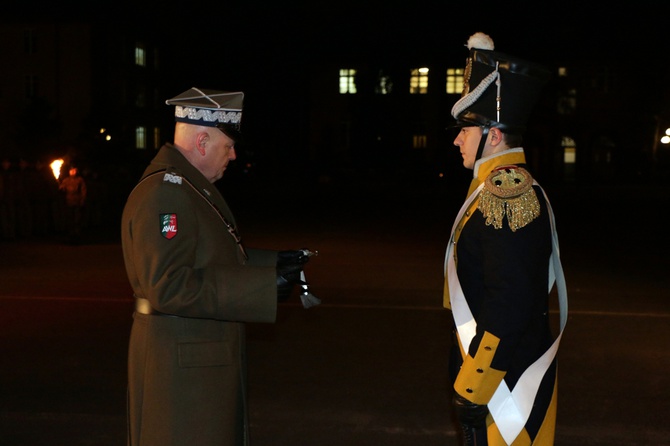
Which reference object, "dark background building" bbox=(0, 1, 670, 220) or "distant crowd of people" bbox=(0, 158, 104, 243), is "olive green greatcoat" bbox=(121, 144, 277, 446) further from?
"dark background building" bbox=(0, 1, 670, 220)

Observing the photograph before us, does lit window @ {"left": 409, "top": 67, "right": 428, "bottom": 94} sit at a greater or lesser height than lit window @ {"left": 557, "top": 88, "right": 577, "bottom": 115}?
greater

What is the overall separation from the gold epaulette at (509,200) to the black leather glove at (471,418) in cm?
66

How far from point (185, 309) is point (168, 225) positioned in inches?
12.8

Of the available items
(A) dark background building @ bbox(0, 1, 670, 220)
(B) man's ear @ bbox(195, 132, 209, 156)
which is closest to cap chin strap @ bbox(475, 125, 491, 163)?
(B) man's ear @ bbox(195, 132, 209, 156)

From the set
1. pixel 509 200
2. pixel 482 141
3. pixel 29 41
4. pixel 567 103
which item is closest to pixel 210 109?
pixel 482 141

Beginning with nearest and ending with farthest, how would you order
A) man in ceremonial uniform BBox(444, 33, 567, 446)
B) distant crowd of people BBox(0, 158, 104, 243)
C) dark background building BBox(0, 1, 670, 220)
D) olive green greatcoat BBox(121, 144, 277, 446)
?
man in ceremonial uniform BBox(444, 33, 567, 446), olive green greatcoat BBox(121, 144, 277, 446), distant crowd of people BBox(0, 158, 104, 243), dark background building BBox(0, 1, 670, 220)

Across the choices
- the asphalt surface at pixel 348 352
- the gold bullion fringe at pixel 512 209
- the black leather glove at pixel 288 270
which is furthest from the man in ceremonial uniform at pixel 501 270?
the asphalt surface at pixel 348 352

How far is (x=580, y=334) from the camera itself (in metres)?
9.21

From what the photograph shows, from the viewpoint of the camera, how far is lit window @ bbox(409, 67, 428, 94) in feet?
214

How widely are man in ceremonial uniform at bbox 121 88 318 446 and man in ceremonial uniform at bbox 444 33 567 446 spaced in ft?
2.49

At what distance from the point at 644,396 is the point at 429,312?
393 centimetres

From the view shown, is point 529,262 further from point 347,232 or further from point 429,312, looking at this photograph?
point 347,232

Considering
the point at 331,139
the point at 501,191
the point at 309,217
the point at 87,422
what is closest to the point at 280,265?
the point at 501,191

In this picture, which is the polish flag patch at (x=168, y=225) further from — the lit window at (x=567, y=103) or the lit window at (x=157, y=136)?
the lit window at (x=157, y=136)
